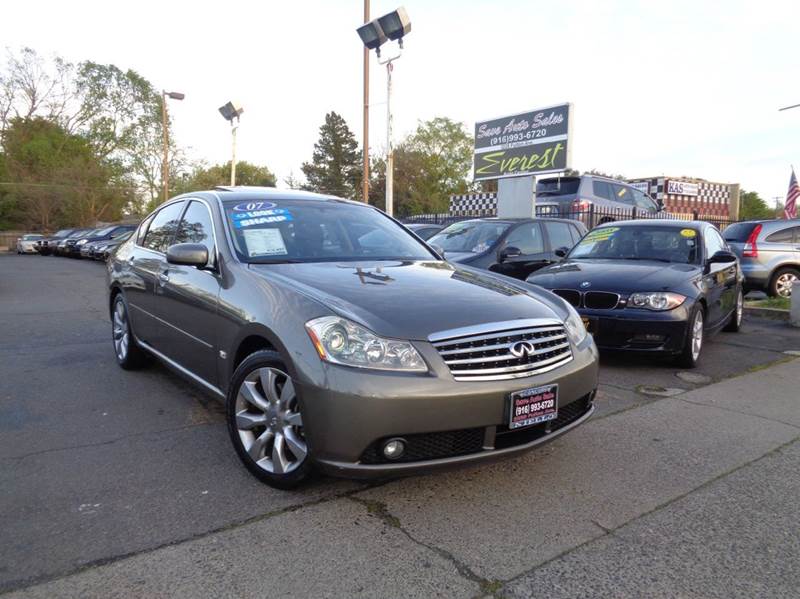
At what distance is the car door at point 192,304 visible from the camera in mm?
3629

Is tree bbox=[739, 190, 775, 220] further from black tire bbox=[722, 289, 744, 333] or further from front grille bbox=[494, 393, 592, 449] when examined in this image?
front grille bbox=[494, 393, 592, 449]

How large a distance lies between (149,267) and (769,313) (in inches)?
337

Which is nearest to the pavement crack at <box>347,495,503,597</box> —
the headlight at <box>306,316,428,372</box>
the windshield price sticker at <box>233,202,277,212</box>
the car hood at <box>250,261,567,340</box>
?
the headlight at <box>306,316,428,372</box>

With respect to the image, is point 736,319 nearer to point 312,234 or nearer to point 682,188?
point 312,234

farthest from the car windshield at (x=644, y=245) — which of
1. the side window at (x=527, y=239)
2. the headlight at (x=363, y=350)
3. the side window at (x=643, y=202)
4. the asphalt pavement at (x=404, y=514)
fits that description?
the side window at (x=643, y=202)

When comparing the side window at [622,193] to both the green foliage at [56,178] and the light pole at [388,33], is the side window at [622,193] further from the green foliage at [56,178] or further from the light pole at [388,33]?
the green foliage at [56,178]

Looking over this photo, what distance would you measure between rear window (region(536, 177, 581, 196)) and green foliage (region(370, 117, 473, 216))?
34984mm

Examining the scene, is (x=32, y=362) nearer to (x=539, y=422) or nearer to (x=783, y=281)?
(x=539, y=422)

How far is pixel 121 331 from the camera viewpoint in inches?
216

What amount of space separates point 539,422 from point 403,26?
13.2m

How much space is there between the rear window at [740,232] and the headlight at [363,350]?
1016cm

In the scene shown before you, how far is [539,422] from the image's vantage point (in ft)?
9.47

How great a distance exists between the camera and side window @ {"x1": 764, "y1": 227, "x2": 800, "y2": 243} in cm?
1060

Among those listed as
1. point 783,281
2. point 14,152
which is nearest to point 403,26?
point 783,281
